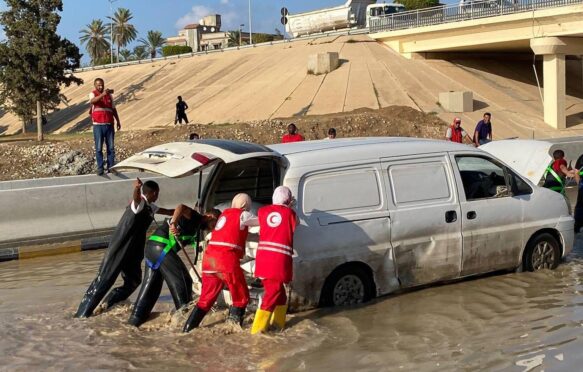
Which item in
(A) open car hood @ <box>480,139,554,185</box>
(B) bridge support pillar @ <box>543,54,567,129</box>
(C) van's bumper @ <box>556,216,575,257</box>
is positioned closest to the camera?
(C) van's bumper @ <box>556,216,575,257</box>

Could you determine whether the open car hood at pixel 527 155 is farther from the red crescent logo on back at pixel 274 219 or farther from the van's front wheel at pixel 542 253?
the red crescent logo on back at pixel 274 219

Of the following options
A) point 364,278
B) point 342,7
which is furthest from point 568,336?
point 342,7

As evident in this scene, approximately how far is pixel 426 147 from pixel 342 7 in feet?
157

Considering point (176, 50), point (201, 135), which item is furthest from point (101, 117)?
point (176, 50)

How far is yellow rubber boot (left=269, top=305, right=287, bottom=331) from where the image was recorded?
7383mm

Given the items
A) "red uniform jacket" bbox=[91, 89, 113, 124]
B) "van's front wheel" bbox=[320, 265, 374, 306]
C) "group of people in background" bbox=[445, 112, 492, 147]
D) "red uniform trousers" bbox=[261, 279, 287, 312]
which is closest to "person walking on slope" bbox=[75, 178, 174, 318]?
"red uniform trousers" bbox=[261, 279, 287, 312]

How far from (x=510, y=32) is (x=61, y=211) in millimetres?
28605

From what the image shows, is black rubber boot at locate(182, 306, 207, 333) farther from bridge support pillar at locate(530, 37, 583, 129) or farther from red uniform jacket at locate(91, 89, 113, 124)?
bridge support pillar at locate(530, 37, 583, 129)

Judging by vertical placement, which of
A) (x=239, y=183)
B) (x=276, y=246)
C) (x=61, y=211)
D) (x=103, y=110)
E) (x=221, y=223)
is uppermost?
(x=103, y=110)

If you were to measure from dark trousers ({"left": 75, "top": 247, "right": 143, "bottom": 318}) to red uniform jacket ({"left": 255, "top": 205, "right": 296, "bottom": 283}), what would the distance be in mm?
1856

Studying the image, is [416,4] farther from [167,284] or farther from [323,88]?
[167,284]

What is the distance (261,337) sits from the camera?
7.29 meters

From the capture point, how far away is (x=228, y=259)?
23.6ft

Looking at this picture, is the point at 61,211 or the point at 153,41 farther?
the point at 153,41
